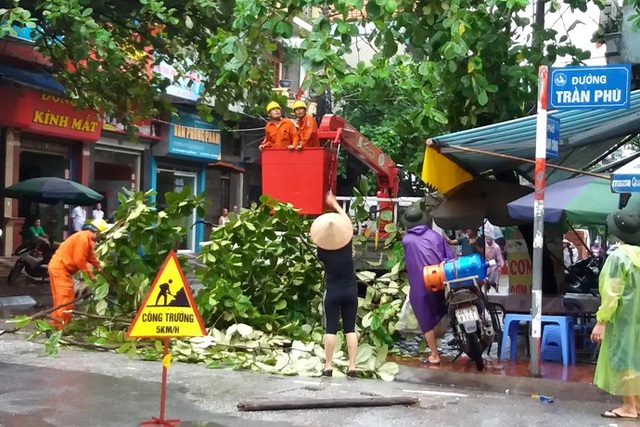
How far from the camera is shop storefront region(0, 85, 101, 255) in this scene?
72.3ft

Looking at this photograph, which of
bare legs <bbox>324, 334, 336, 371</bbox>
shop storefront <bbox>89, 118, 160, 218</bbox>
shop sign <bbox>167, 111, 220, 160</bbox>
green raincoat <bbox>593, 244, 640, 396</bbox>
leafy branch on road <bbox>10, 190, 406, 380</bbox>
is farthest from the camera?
shop sign <bbox>167, 111, 220, 160</bbox>

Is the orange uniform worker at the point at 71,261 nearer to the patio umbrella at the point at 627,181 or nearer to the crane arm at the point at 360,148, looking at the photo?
the crane arm at the point at 360,148

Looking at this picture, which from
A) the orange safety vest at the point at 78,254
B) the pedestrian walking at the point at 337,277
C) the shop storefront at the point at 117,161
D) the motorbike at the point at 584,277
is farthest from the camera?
the shop storefront at the point at 117,161

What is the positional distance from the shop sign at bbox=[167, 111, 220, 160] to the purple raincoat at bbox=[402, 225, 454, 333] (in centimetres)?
2031

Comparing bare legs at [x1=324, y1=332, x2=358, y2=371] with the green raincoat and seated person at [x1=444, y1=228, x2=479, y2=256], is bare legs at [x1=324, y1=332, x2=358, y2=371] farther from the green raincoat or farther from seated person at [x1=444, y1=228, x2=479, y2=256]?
seated person at [x1=444, y1=228, x2=479, y2=256]

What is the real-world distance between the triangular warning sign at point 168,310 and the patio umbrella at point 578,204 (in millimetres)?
4380

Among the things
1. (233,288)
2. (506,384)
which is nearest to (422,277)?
(506,384)

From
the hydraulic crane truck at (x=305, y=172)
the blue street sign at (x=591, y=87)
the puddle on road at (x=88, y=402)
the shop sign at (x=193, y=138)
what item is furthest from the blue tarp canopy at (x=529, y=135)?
the shop sign at (x=193, y=138)

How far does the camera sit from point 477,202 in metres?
11.8

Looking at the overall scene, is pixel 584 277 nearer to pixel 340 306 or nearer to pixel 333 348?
pixel 340 306

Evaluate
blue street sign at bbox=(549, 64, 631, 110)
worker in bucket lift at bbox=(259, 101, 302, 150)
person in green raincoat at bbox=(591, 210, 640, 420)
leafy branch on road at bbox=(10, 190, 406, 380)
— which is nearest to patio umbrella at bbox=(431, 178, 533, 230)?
leafy branch on road at bbox=(10, 190, 406, 380)

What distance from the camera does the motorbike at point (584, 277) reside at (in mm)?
12789

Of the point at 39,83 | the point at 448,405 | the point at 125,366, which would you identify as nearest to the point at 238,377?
the point at 125,366

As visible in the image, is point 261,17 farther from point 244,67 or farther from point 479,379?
point 479,379
